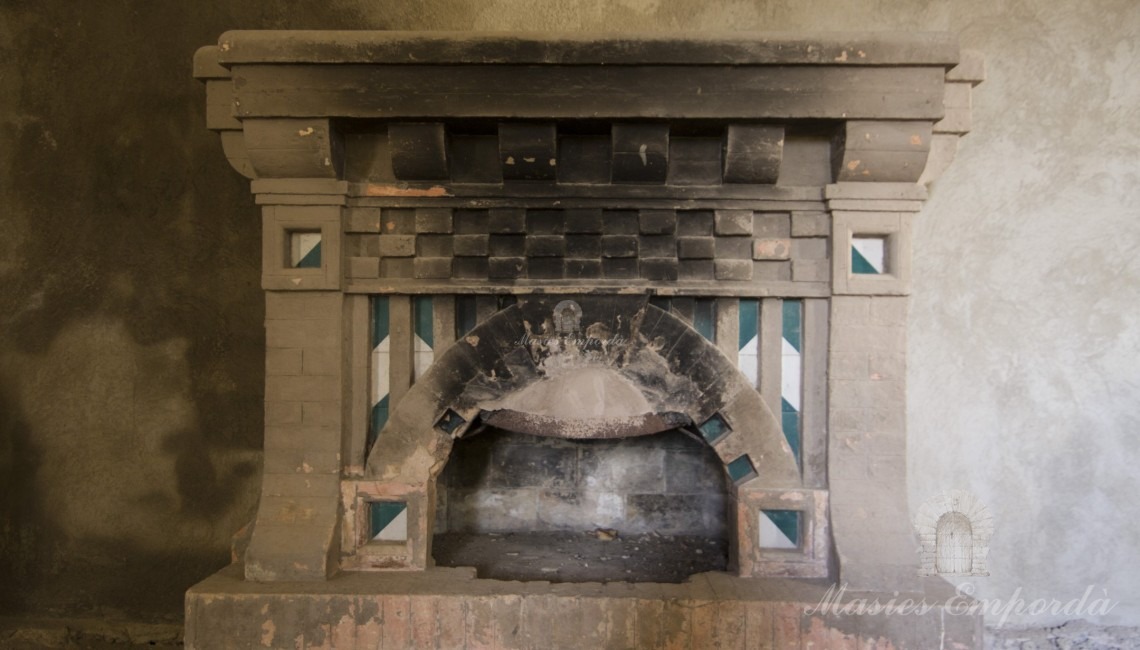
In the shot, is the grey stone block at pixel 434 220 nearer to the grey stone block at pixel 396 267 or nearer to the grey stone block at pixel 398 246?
the grey stone block at pixel 398 246

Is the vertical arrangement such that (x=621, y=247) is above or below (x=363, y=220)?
below

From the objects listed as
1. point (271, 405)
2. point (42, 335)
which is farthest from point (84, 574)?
point (271, 405)

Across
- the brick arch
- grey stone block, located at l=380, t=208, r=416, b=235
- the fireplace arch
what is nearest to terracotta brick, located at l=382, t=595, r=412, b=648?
the fireplace arch

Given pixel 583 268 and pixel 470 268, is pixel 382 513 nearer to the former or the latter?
pixel 470 268

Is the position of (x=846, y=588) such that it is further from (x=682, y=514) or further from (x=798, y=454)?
(x=682, y=514)

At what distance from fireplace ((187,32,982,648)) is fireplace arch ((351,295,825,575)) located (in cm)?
1

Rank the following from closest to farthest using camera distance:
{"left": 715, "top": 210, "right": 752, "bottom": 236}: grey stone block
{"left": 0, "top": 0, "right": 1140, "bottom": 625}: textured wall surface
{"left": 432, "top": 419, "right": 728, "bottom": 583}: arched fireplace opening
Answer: {"left": 715, "top": 210, "right": 752, "bottom": 236}: grey stone block
{"left": 0, "top": 0, "right": 1140, "bottom": 625}: textured wall surface
{"left": 432, "top": 419, "right": 728, "bottom": 583}: arched fireplace opening

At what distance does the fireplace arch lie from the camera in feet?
9.50

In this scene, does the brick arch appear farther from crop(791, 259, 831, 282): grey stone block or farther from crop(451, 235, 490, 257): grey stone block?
crop(791, 259, 831, 282): grey stone block

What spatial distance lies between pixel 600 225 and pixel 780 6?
6.07ft

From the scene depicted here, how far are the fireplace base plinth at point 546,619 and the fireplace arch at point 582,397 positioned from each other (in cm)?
24

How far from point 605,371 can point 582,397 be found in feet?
0.55

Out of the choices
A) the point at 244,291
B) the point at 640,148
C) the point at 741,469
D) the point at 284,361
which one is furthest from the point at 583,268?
the point at 244,291

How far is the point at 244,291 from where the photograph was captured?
3613 millimetres
